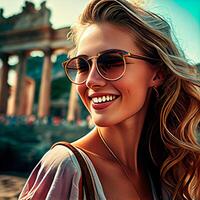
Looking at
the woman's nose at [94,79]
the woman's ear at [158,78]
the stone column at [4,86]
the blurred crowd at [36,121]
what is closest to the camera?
the woman's nose at [94,79]

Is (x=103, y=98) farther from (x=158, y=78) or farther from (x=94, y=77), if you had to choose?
(x=158, y=78)

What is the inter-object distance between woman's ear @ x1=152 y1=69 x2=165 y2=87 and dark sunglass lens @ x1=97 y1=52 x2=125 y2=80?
185mm

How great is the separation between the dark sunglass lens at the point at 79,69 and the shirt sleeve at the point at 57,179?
0.88 ft

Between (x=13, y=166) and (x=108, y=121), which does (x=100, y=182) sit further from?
(x=13, y=166)

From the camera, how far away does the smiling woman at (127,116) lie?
3.26 feet

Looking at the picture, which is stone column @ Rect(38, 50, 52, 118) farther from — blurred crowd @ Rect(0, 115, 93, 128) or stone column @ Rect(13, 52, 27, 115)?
blurred crowd @ Rect(0, 115, 93, 128)

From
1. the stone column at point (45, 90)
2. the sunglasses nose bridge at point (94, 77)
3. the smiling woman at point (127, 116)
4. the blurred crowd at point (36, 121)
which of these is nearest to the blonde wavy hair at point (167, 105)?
the smiling woman at point (127, 116)

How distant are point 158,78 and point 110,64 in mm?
238

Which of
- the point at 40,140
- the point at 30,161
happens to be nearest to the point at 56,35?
the point at 40,140

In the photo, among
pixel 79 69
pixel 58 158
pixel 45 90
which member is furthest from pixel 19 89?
pixel 58 158

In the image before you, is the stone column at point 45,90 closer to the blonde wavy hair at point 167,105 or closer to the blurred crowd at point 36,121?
the blurred crowd at point 36,121

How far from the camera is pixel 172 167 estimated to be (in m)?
1.38

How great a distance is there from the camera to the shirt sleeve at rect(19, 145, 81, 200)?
93 cm

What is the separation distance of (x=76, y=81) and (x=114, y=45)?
0.17m
